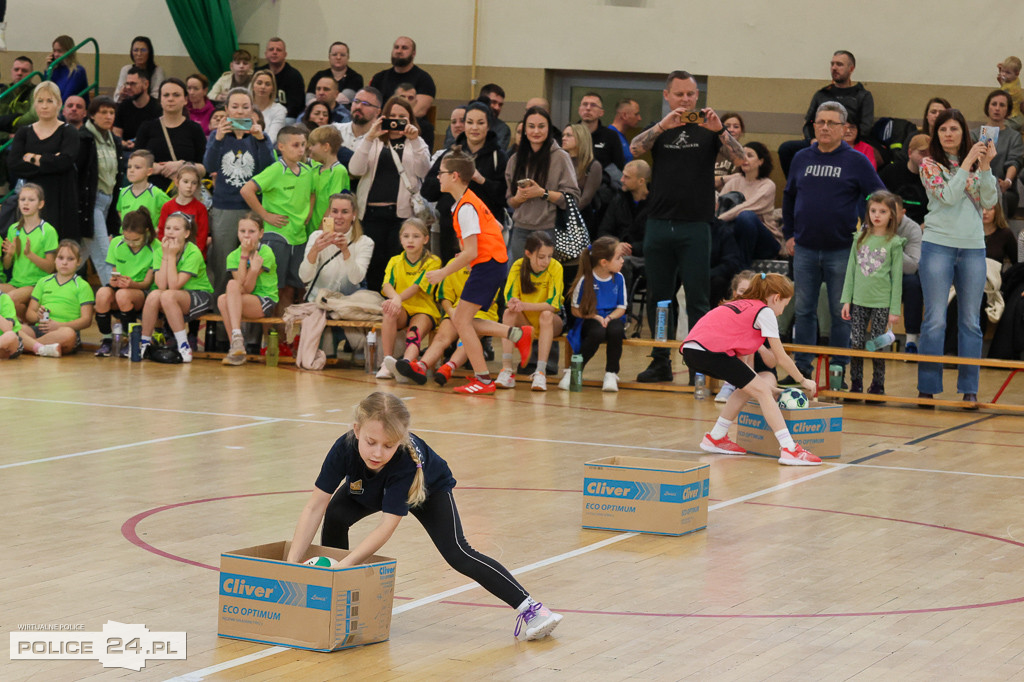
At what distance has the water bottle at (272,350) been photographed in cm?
1202

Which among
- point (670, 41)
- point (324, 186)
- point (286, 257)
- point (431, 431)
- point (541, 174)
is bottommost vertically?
point (431, 431)

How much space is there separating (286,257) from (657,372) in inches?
141

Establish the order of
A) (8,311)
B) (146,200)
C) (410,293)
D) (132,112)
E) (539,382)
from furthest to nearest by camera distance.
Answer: (132,112), (146,200), (8,311), (410,293), (539,382)

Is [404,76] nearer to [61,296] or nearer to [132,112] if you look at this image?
[132,112]

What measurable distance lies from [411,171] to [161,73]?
19.4 ft

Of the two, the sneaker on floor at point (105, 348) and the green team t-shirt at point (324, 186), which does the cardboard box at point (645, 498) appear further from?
the sneaker on floor at point (105, 348)

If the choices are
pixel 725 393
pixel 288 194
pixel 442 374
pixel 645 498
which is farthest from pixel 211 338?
pixel 645 498

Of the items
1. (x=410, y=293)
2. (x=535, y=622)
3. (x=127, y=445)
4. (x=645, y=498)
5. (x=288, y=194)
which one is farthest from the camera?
(x=288, y=194)

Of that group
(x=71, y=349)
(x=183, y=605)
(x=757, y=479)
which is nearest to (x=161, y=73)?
(x=71, y=349)

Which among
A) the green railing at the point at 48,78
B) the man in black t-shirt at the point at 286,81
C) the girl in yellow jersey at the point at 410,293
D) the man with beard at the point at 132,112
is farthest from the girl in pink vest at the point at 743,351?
the green railing at the point at 48,78

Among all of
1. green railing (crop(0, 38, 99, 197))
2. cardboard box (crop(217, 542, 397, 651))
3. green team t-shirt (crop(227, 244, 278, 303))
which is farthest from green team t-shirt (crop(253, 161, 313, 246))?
cardboard box (crop(217, 542, 397, 651))

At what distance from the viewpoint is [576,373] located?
11211 millimetres

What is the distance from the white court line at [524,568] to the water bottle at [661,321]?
3212 millimetres

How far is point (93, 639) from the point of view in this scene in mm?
4336
